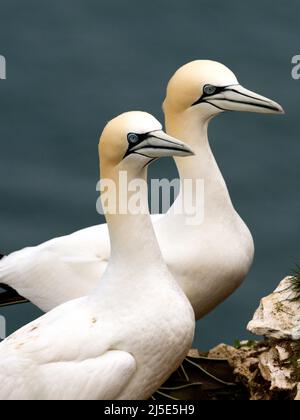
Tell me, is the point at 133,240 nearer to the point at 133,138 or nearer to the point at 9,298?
the point at 133,138

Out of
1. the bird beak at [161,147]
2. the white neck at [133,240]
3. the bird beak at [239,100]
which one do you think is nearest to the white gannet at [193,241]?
the bird beak at [239,100]

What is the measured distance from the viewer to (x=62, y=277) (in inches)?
437

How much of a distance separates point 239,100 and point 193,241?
89 centimetres

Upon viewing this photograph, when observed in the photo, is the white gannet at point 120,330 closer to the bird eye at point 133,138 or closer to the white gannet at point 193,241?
the bird eye at point 133,138

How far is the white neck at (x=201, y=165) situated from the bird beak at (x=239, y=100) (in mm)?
182

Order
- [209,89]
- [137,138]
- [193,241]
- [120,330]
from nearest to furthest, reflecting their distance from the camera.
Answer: [120,330] → [137,138] → [193,241] → [209,89]

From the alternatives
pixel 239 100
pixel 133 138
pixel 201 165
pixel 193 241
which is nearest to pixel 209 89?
pixel 239 100

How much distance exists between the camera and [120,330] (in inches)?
370

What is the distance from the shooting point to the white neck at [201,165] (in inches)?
430

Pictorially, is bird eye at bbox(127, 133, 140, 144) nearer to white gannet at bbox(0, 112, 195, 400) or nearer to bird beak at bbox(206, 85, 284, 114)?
white gannet at bbox(0, 112, 195, 400)

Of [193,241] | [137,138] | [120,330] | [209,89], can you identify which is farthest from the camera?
[209,89]

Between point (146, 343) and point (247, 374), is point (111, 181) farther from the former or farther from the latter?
point (247, 374)

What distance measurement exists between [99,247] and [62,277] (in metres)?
0.33
